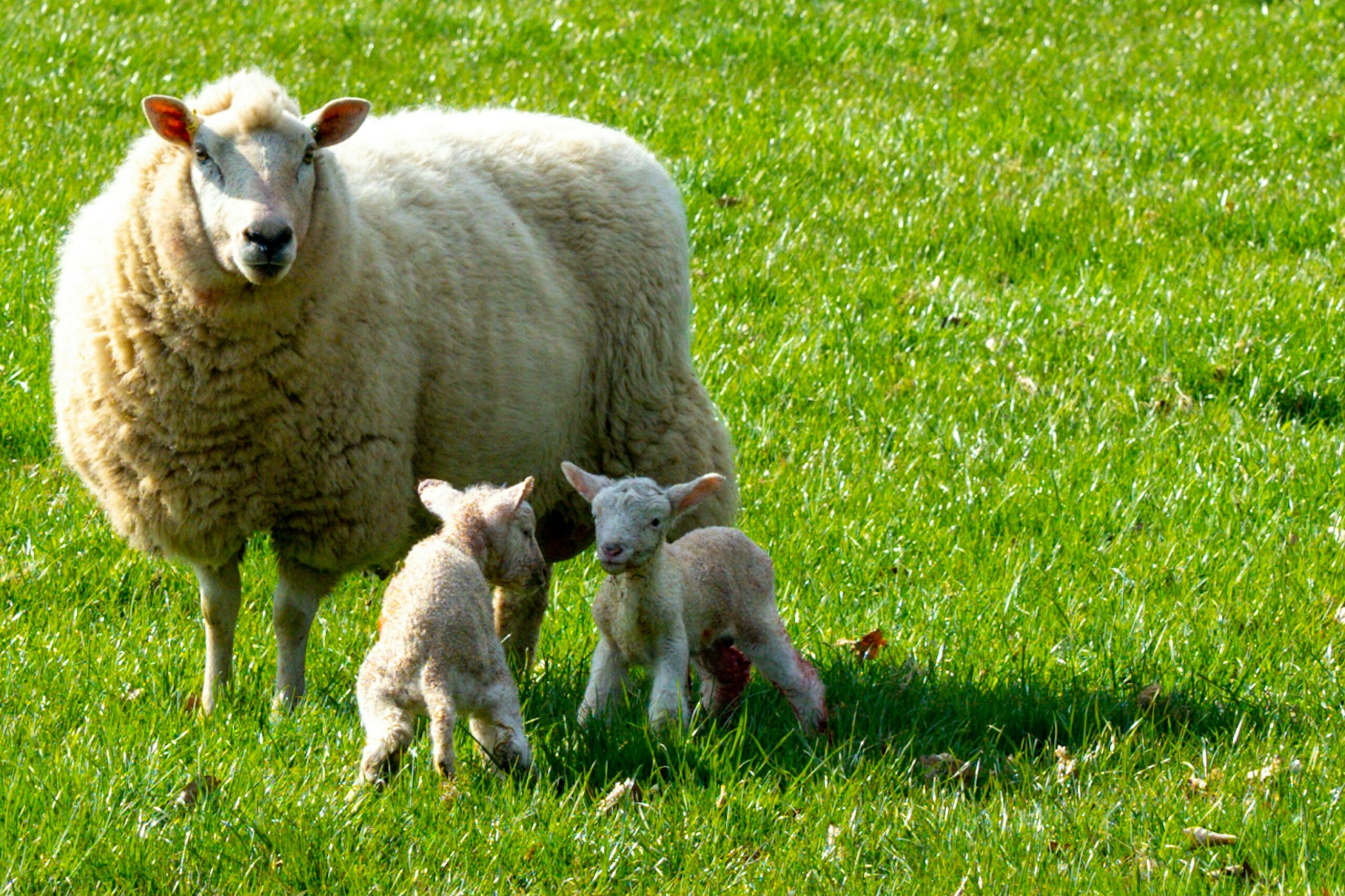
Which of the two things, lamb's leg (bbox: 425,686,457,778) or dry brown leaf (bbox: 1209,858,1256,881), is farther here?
lamb's leg (bbox: 425,686,457,778)

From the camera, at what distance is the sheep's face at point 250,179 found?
3.87 m

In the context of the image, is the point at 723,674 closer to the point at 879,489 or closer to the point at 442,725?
the point at 442,725

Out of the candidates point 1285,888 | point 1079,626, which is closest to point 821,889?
point 1285,888

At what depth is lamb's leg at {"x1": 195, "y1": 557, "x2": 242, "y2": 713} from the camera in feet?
14.3

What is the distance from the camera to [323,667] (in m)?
→ 4.54

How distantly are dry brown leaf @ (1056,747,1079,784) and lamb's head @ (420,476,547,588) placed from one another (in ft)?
4.12

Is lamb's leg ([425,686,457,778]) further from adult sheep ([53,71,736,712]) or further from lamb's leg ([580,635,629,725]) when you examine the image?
adult sheep ([53,71,736,712])

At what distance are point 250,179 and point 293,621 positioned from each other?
1.13 meters

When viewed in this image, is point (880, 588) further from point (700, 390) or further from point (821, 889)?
point (821, 889)

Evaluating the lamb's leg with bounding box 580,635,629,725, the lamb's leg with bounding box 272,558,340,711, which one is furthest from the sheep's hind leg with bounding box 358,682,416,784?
the lamb's leg with bounding box 272,558,340,711

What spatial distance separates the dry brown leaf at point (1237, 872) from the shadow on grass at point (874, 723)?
0.62 meters

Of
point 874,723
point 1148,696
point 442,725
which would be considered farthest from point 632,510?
point 1148,696

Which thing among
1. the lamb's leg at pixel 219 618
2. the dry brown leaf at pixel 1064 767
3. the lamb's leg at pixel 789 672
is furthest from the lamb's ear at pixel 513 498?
the dry brown leaf at pixel 1064 767

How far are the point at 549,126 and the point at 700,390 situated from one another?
3.24 feet
